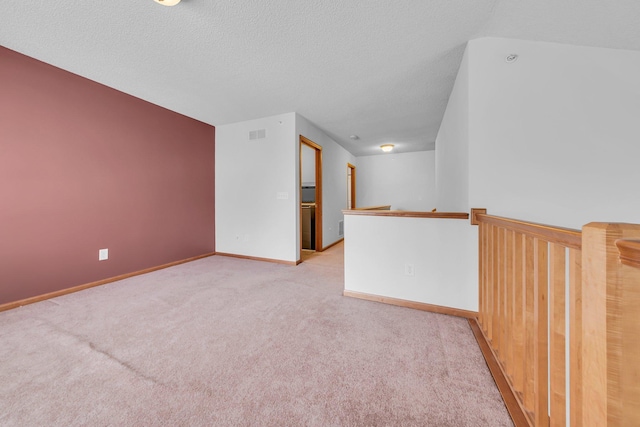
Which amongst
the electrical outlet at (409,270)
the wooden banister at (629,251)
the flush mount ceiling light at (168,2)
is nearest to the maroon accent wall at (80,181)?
the flush mount ceiling light at (168,2)

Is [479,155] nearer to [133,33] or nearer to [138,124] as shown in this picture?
[133,33]

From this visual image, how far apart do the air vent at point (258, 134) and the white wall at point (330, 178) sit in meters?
0.61

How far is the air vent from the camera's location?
379 centimetres

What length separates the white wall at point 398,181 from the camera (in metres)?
6.39

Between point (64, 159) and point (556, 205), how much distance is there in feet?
14.9

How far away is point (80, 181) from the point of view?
2.57 meters

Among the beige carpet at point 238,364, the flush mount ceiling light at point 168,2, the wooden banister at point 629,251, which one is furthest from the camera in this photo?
the flush mount ceiling light at point 168,2

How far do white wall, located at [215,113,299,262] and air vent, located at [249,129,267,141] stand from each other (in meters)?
0.06

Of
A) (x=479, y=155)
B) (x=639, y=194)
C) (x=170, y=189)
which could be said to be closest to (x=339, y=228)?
(x=170, y=189)

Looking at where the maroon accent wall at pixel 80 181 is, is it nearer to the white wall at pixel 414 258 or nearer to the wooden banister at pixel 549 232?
the white wall at pixel 414 258

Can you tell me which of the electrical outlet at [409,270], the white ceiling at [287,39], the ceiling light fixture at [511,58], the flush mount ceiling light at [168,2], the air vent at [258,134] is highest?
the white ceiling at [287,39]

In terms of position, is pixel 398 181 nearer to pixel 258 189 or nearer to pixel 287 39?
pixel 258 189

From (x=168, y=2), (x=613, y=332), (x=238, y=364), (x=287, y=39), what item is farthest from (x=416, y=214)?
(x=168, y=2)

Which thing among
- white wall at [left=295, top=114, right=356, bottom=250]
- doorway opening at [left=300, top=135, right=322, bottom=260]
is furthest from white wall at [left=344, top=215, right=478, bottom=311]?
white wall at [left=295, top=114, right=356, bottom=250]
